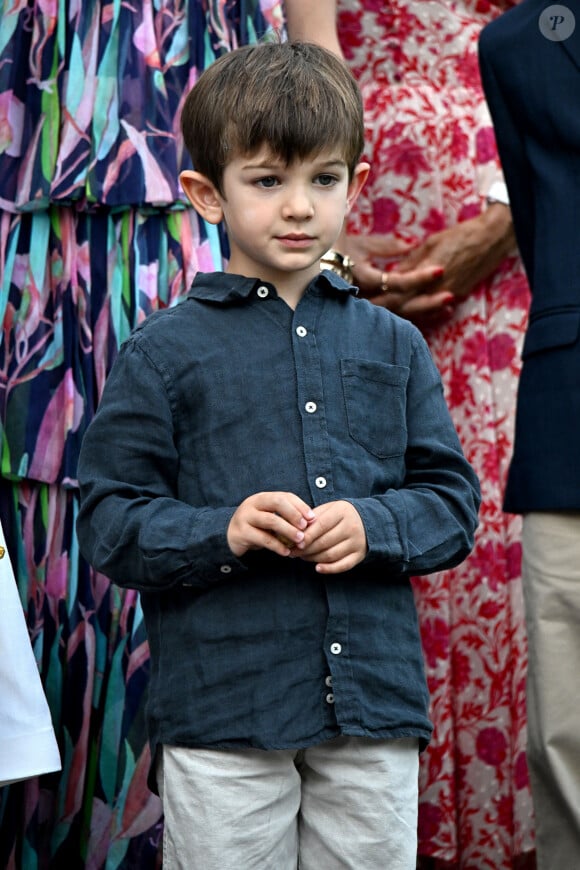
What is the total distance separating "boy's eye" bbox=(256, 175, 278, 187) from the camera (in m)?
1.81

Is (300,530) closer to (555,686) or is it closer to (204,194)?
(204,194)

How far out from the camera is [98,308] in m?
2.39

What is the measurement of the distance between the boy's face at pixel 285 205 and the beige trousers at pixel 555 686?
76cm

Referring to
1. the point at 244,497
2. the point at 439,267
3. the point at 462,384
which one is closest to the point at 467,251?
the point at 439,267

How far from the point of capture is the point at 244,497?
1788 mm

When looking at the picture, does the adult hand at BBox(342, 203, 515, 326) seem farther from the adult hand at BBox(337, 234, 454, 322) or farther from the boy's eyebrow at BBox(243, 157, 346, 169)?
the boy's eyebrow at BBox(243, 157, 346, 169)

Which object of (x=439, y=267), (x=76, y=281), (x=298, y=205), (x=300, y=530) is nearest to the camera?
(x=300, y=530)

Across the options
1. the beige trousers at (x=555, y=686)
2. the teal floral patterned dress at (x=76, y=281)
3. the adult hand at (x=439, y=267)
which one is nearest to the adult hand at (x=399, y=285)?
the adult hand at (x=439, y=267)

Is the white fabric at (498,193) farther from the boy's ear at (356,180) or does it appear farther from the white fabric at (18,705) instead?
the white fabric at (18,705)

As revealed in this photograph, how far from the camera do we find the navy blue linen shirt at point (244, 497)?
1.75m

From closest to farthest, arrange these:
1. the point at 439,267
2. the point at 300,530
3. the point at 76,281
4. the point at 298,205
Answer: the point at 300,530 < the point at 298,205 < the point at 76,281 < the point at 439,267

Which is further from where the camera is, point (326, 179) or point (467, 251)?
point (467, 251)

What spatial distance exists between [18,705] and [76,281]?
818 mm

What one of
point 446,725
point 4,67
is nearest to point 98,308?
point 4,67
